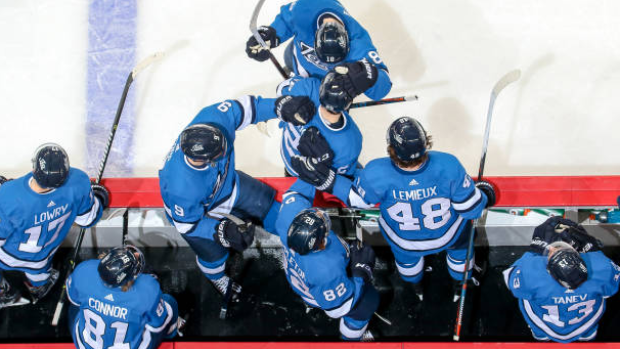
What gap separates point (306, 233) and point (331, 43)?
3.48 ft

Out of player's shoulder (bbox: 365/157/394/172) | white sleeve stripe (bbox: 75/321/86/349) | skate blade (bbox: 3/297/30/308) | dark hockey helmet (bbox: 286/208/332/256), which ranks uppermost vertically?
player's shoulder (bbox: 365/157/394/172)

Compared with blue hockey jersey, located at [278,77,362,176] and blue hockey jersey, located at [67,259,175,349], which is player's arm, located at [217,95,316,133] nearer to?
blue hockey jersey, located at [278,77,362,176]

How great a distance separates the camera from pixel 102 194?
345 cm

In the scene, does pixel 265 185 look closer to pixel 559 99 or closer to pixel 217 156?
pixel 217 156

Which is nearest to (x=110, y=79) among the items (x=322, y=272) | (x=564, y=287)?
(x=322, y=272)

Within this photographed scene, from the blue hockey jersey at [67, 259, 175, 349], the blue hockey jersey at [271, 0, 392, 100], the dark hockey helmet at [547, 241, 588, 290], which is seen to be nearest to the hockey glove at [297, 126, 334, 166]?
the blue hockey jersey at [271, 0, 392, 100]

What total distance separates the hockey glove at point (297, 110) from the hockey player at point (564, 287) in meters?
1.25

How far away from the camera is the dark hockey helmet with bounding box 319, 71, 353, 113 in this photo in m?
2.72

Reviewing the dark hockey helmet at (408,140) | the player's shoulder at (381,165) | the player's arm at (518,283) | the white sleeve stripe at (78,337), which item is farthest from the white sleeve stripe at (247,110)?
the player's arm at (518,283)

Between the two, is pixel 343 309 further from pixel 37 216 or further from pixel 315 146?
pixel 37 216

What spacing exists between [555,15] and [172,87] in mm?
2837

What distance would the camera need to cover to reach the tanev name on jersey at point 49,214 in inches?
115

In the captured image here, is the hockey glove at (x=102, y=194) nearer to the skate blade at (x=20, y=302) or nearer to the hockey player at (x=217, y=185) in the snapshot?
the hockey player at (x=217, y=185)

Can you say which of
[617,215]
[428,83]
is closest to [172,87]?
[428,83]
